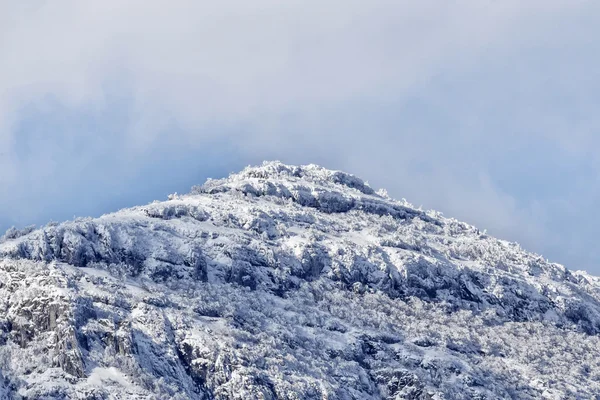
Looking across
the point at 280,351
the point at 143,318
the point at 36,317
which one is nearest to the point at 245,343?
the point at 280,351

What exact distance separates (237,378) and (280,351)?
1619 cm

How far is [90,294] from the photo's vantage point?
199 m

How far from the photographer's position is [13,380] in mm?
172750

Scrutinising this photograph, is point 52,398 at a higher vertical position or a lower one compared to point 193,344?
A: lower

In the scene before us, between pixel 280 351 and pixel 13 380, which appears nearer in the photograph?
pixel 13 380

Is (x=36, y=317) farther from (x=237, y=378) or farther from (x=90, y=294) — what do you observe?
(x=237, y=378)

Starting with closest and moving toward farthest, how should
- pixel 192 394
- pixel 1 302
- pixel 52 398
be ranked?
pixel 52 398 < pixel 192 394 < pixel 1 302

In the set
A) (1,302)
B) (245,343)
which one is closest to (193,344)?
(245,343)

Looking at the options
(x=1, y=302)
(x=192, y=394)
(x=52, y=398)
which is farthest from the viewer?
(x=1, y=302)

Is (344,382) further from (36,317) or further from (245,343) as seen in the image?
(36,317)

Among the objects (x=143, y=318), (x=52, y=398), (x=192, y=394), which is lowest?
(x=52, y=398)

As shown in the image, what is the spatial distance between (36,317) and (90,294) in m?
13.3

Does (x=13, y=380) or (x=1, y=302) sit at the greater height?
(x=1, y=302)

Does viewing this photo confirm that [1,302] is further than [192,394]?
Yes
